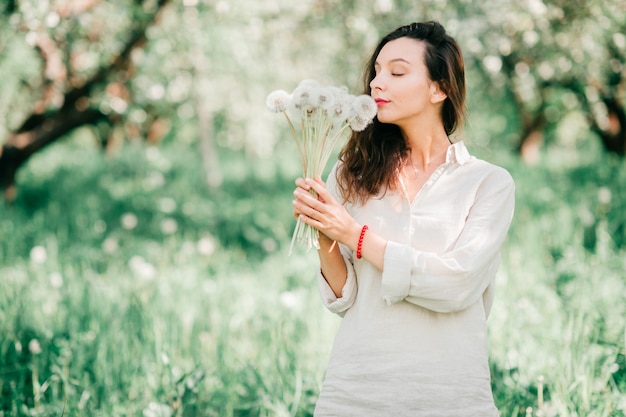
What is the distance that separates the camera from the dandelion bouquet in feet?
6.25

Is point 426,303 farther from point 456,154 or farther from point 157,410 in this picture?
point 157,410

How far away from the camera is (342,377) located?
1.95 m

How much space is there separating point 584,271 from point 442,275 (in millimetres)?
2767

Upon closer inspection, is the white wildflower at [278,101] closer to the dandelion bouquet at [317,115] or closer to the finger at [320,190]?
the dandelion bouquet at [317,115]

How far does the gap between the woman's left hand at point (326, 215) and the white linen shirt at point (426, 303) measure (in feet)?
0.40

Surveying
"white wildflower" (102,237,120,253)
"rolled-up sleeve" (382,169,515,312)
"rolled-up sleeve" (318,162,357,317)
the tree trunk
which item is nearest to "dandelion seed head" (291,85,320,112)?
"rolled-up sleeve" (318,162,357,317)

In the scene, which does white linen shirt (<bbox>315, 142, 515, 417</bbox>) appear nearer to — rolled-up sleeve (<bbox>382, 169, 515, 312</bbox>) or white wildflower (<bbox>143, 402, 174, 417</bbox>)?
rolled-up sleeve (<bbox>382, 169, 515, 312</bbox>)

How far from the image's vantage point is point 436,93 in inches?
83.1

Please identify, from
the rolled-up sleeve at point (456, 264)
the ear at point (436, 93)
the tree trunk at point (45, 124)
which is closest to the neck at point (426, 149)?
the ear at point (436, 93)

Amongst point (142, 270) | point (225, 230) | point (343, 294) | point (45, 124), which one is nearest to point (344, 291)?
point (343, 294)

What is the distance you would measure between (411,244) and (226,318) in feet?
7.09

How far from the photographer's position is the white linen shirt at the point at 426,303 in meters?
1.85

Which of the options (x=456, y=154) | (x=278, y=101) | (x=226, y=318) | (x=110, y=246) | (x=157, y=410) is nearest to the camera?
(x=278, y=101)

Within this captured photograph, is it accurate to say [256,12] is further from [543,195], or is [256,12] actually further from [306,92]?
[306,92]
